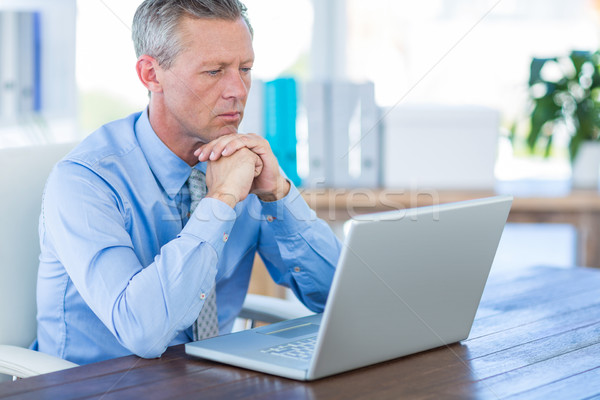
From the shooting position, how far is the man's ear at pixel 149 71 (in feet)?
4.58

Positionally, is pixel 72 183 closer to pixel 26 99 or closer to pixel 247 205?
pixel 247 205

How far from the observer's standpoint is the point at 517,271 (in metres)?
1.66

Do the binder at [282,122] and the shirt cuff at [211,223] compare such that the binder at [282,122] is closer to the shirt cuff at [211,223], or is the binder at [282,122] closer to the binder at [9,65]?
the binder at [9,65]

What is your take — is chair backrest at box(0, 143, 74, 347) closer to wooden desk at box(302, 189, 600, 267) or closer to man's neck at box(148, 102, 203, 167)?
man's neck at box(148, 102, 203, 167)

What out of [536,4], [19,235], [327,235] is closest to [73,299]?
[19,235]

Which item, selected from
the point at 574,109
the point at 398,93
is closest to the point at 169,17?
the point at 574,109

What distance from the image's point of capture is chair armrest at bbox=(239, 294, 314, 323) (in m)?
1.43

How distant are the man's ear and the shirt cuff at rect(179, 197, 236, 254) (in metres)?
0.34

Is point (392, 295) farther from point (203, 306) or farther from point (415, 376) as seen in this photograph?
point (203, 306)

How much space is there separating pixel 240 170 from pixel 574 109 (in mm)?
1798

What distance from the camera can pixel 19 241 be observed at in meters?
1.31

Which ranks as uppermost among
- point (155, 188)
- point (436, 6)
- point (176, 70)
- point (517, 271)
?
point (436, 6)

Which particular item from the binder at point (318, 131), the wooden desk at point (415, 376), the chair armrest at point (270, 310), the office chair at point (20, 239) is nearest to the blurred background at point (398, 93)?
the binder at point (318, 131)

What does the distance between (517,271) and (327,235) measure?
1.68 feet
